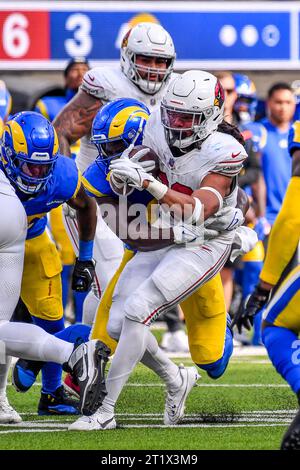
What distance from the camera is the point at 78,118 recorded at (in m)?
6.18

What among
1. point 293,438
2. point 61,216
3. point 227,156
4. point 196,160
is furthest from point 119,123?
point 61,216

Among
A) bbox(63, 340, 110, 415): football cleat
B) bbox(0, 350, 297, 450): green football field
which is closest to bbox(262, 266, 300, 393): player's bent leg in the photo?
bbox(0, 350, 297, 450): green football field

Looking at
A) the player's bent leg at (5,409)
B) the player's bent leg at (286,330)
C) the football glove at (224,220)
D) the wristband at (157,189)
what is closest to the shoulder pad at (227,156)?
the football glove at (224,220)

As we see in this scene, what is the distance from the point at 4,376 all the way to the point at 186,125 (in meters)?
1.29

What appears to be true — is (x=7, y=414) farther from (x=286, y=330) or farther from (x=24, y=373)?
(x=286, y=330)

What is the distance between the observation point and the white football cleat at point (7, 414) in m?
5.09

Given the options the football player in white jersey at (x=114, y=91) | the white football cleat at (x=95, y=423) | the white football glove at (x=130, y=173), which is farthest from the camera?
the football player in white jersey at (x=114, y=91)

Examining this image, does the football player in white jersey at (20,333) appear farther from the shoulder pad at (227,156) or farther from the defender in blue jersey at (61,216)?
the defender in blue jersey at (61,216)

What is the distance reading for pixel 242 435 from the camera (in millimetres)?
4633

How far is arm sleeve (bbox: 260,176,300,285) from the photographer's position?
499 cm

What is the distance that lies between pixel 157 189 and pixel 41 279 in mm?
916

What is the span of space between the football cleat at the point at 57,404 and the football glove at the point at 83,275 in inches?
17.2
